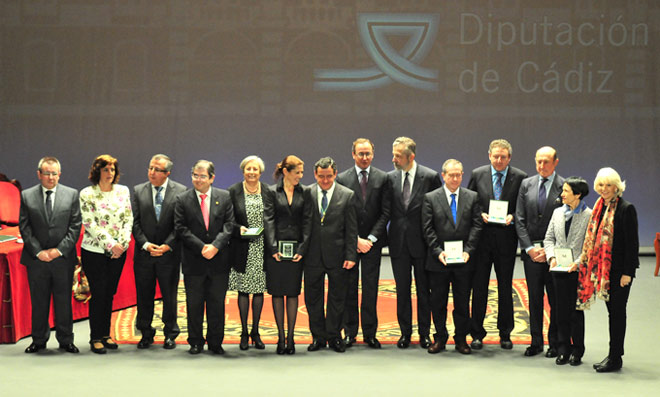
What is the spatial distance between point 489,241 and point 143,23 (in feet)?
19.4

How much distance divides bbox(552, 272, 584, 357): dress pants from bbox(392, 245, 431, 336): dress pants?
0.93m

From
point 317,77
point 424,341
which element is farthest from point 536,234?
point 317,77

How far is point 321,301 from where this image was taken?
5383 mm

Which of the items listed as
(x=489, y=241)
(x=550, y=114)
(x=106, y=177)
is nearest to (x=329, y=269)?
(x=489, y=241)

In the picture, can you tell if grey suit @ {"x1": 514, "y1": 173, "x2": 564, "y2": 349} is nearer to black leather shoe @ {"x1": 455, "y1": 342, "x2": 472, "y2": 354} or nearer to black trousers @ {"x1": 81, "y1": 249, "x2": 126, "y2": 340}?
black leather shoe @ {"x1": 455, "y1": 342, "x2": 472, "y2": 354}

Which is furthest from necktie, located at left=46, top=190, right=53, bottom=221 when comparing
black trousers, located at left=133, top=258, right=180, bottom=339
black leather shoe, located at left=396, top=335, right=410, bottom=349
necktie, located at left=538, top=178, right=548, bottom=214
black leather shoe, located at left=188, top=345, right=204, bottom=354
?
necktie, located at left=538, top=178, right=548, bottom=214

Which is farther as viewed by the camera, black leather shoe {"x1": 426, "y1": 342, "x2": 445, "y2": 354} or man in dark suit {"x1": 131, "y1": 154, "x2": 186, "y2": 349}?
man in dark suit {"x1": 131, "y1": 154, "x2": 186, "y2": 349}

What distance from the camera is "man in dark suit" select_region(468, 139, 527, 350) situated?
5.41m

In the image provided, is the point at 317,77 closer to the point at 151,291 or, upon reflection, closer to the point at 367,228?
the point at 367,228

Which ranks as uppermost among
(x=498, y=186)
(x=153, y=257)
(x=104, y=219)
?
(x=498, y=186)

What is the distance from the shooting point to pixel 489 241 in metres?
5.44

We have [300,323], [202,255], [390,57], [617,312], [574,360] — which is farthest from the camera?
[390,57]

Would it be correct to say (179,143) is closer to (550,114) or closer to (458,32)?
(458,32)

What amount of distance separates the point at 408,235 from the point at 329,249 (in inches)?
24.6
